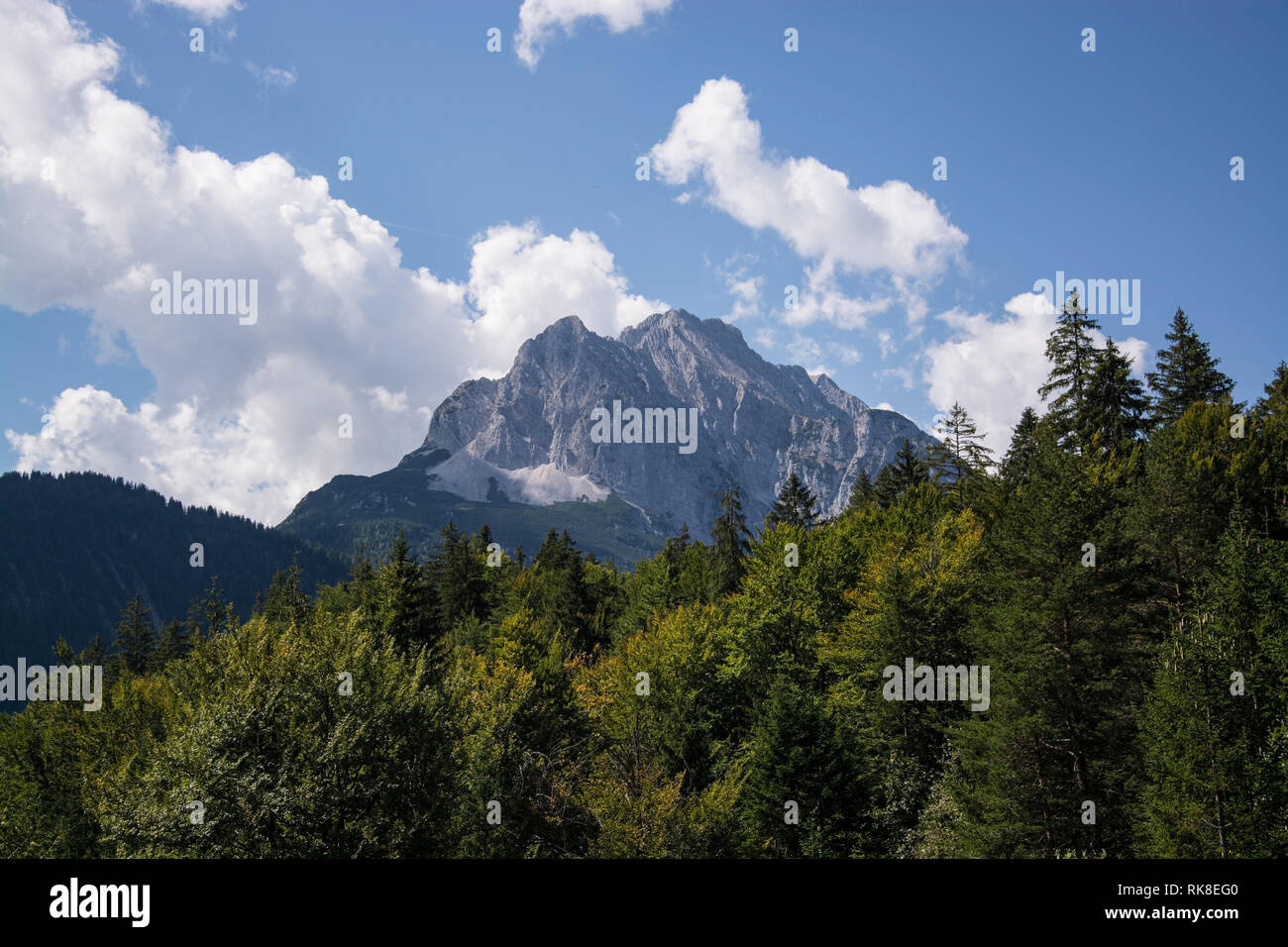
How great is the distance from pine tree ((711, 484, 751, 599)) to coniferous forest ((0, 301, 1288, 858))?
9.03 m

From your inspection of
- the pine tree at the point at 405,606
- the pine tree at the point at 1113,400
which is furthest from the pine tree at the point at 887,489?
the pine tree at the point at 405,606

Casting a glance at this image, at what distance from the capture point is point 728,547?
63.5 metres

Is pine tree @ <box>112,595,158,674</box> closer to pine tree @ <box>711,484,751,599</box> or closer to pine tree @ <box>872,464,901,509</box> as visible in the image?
pine tree @ <box>711,484,751,599</box>

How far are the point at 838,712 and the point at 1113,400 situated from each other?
2540 centimetres

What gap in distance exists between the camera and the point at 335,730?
22.7m

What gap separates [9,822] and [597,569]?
56.7 m

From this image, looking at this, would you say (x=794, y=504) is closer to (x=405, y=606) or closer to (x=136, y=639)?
(x=405, y=606)

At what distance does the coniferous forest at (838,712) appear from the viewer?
2334cm

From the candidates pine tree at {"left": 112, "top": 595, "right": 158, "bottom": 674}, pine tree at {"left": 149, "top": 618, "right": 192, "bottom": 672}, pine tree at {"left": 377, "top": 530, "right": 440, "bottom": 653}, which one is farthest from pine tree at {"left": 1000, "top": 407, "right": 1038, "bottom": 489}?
pine tree at {"left": 112, "top": 595, "right": 158, "bottom": 674}

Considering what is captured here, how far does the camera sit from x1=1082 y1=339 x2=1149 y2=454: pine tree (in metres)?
43.3

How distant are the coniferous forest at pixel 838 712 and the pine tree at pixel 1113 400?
0.17 meters

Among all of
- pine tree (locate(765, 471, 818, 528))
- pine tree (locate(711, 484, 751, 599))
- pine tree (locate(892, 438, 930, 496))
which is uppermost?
pine tree (locate(892, 438, 930, 496))

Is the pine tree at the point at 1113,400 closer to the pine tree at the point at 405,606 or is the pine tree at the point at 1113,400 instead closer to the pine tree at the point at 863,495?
the pine tree at the point at 863,495
